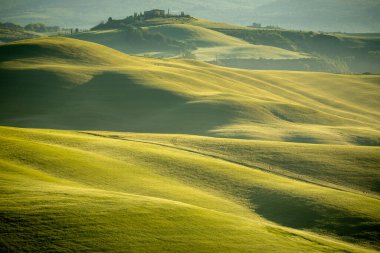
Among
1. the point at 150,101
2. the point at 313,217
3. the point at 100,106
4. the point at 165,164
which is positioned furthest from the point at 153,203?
the point at 150,101

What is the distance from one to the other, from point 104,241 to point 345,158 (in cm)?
3618

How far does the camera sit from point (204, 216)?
2891 centimetres

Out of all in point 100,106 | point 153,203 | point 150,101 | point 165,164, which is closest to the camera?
point 153,203

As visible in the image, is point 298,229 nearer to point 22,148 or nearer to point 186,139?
point 22,148

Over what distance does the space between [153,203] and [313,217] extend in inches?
527

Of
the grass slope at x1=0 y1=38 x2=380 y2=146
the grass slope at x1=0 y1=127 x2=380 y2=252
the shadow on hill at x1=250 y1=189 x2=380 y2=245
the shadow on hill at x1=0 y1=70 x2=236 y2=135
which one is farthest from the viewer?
the shadow on hill at x1=0 y1=70 x2=236 y2=135

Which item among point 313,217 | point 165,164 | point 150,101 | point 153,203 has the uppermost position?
point 153,203

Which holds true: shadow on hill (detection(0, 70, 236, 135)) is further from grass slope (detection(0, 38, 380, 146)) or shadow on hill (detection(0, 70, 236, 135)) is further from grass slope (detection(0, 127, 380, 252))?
grass slope (detection(0, 127, 380, 252))

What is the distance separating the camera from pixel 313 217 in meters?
36.5

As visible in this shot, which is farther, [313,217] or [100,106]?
[100,106]

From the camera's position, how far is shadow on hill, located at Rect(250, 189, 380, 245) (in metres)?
34.3

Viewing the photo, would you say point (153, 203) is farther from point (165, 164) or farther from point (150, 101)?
point (150, 101)

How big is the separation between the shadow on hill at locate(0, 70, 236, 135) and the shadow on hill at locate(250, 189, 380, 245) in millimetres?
36943

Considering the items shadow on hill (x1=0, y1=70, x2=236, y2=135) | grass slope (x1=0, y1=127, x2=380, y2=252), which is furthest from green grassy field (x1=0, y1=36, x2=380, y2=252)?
shadow on hill (x1=0, y1=70, x2=236, y2=135)
